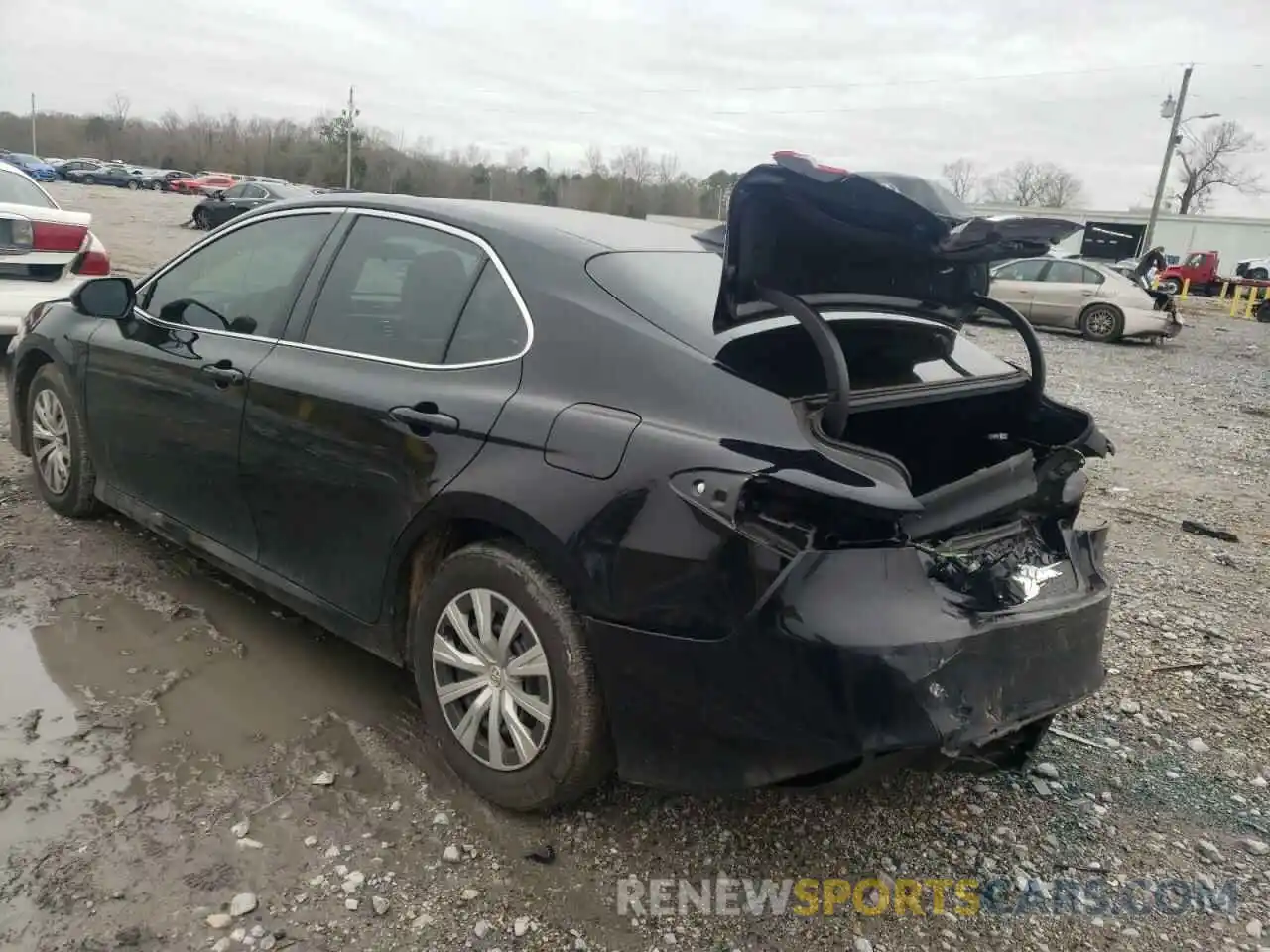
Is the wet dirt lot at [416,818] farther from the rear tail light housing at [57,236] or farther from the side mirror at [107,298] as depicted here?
the rear tail light housing at [57,236]

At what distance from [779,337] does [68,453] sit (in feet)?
11.8

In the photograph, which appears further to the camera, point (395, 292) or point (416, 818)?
point (395, 292)

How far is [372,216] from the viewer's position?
3.38m

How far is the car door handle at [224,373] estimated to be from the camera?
136 inches

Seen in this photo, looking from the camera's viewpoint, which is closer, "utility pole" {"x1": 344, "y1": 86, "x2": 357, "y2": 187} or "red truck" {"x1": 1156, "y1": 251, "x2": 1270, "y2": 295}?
"red truck" {"x1": 1156, "y1": 251, "x2": 1270, "y2": 295}

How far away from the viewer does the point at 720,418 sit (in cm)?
236

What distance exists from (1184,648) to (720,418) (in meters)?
2.94

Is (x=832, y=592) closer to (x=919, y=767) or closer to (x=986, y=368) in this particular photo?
(x=919, y=767)

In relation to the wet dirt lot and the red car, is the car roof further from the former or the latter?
the red car

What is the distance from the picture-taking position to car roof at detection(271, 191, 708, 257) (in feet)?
9.79

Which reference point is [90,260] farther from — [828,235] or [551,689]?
[828,235]

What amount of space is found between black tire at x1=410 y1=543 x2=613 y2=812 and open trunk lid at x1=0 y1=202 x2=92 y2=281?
19.7 ft

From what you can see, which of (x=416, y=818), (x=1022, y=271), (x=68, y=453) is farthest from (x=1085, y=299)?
(x=416, y=818)

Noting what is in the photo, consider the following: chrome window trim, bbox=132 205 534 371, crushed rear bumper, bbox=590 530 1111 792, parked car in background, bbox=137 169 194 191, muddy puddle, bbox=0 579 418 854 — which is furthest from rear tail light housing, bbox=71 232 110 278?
parked car in background, bbox=137 169 194 191
